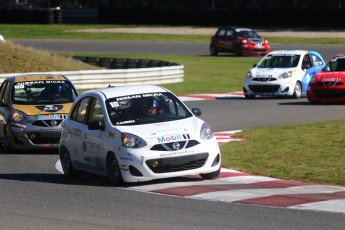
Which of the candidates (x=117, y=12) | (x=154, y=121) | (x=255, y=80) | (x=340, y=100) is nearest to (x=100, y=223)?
(x=154, y=121)

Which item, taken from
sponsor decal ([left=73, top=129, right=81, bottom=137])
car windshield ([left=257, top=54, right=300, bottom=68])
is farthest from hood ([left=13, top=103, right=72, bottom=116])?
car windshield ([left=257, top=54, right=300, bottom=68])

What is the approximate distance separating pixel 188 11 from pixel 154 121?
6097 centimetres

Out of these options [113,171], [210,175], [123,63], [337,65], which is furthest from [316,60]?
[113,171]

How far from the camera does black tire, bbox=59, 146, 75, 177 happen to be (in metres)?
15.1

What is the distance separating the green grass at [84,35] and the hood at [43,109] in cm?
3992

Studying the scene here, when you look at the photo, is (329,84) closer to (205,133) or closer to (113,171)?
(205,133)

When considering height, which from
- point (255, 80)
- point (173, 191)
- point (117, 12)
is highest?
point (173, 191)

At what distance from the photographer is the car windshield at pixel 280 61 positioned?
29750mm

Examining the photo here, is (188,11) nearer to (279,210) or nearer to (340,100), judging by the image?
(340,100)

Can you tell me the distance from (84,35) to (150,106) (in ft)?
183

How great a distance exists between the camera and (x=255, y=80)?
29.4 m

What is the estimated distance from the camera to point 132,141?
13.5 meters

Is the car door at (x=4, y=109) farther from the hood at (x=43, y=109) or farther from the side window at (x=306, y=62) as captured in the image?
the side window at (x=306, y=62)

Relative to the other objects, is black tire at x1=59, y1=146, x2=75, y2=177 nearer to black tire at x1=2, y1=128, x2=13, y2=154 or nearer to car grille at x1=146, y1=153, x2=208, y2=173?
car grille at x1=146, y1=153, x2=208, y2=173
